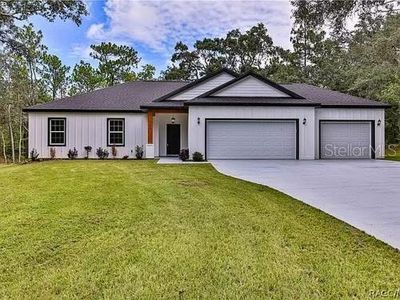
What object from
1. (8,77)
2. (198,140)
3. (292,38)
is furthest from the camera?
(292,38)

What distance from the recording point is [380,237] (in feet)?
15.4

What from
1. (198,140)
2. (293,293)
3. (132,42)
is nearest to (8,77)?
(132,42)

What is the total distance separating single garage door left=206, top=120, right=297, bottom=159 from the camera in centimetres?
1731

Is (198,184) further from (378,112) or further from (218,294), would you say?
(378,112)

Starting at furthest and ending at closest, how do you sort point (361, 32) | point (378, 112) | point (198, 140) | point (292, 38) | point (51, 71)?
point (292, 38) → point (51, 71) → point (361, 32) → point (378, 112) → point (198, 140)

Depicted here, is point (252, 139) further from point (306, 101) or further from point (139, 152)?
point (139, 152)

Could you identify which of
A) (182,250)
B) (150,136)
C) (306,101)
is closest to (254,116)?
(306,101)

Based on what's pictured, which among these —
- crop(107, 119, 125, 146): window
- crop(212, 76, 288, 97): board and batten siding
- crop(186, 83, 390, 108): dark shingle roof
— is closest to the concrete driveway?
crop(186, 83, 390, 108): dark shingle roof

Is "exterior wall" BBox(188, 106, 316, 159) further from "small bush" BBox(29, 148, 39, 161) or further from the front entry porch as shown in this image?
"small bush" BBox(29, 148, 39, 161)

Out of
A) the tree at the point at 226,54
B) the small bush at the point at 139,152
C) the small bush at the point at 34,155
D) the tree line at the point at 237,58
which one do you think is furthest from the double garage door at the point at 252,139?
the tree at the point at 226,54

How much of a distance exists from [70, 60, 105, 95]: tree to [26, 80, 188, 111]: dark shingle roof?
13.3 m

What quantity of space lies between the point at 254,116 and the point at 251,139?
111cm

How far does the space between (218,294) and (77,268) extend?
153 centimetres

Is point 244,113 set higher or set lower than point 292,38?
lower
